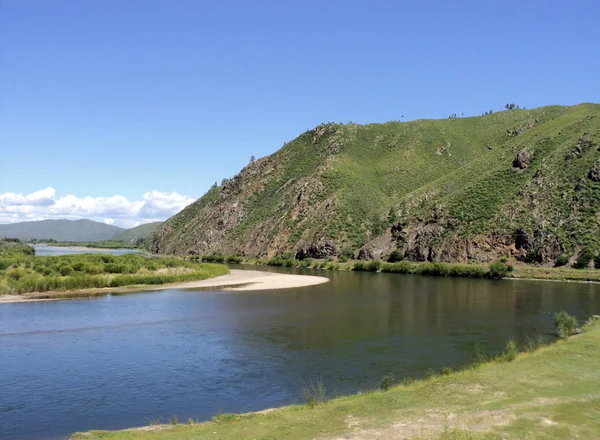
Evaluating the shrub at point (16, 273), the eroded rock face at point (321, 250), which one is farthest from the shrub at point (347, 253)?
the shrub at point (16, 273)

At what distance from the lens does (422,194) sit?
121125 millimetres

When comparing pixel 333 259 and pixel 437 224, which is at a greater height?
pixel 437 224

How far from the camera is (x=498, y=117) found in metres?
177

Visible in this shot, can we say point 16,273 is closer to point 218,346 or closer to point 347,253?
point 218,346

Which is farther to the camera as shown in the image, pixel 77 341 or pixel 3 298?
pixel 3 298

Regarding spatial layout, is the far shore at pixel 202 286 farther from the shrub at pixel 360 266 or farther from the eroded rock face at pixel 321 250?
the eroded rock face at pixel 321 250

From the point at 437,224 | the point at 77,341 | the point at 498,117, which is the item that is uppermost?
the point at 498,117

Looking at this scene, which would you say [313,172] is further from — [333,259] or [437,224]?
[437,224]

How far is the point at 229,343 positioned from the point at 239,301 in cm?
2126

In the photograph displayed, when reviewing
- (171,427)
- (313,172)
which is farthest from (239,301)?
(313,172)

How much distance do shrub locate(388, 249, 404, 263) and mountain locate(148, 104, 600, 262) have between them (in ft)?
4.14

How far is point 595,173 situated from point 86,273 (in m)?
89.1

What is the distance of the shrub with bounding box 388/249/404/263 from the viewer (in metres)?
103

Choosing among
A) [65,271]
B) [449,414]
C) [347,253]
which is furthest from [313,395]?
[347,253]
